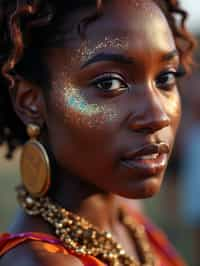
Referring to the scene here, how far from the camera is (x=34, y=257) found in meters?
2.23

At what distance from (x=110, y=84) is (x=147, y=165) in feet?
1.03

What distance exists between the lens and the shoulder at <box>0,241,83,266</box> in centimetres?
222

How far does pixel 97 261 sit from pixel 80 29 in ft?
2.73

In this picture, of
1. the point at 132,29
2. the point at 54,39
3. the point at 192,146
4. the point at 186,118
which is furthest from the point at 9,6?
the point at 186,118

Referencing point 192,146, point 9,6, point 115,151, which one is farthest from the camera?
point 192,146

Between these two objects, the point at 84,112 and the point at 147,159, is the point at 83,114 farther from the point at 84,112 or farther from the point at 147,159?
the point at 147,159

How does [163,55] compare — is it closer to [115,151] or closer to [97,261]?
[115,151]

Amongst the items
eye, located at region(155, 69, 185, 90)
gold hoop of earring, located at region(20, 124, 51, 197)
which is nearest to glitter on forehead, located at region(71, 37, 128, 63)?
eye, located at region(155, 69, 185, 90)

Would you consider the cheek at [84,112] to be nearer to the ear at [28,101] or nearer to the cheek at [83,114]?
the cheek at [83,114]

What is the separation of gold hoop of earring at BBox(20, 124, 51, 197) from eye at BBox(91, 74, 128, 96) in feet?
1.01

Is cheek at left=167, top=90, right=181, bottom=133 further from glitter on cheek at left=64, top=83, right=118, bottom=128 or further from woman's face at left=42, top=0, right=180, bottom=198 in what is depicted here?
glitter on cheek at left=64, top=83, right=118, bottom=128

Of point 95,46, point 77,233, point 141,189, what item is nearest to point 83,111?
point 95,46

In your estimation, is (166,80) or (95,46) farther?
(166,80)

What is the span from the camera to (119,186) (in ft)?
7.88
